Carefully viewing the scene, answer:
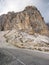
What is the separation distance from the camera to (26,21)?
49.4 meters

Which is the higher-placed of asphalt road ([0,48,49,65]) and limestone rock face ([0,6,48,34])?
limestone rock face ([0,6,48,34])

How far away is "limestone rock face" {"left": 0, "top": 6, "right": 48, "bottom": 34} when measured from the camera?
49.3 metres

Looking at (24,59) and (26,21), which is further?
(26,21)

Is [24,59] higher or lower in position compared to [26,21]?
lower

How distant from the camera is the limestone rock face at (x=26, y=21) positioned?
49.3 metres

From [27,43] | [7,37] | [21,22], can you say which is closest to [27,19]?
[21,22]

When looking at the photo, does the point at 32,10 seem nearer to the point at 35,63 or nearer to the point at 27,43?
the point at 27,43

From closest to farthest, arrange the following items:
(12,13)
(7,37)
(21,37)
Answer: (21,37)
(7,37)
(12,13)

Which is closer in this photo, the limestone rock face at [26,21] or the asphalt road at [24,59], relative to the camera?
the asphalt road at [24,59]

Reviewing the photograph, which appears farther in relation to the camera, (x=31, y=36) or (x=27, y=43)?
(x=31, y=36)

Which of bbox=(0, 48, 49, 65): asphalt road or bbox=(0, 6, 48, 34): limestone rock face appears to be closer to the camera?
bbox=(0, 48, 49, 65): asphalt road

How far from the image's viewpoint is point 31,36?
32.2 m

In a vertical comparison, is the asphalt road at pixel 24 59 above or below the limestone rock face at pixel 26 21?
below

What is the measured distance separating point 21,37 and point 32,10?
21.4 m
